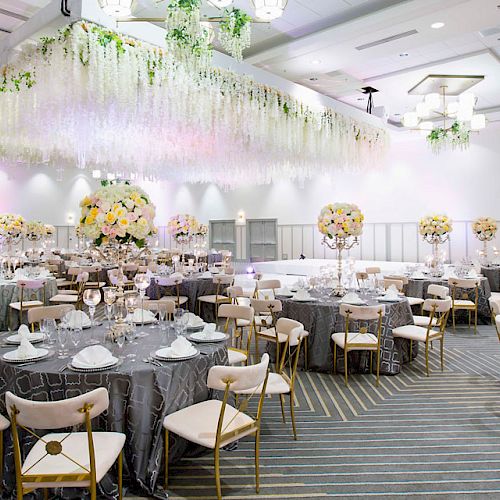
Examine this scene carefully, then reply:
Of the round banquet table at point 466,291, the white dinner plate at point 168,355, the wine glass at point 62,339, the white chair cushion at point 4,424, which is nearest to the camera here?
the white chair cushion at point 4,424

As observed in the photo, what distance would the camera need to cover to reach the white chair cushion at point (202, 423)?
2.45m

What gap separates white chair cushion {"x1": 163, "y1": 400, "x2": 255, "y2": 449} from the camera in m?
→ 2.45

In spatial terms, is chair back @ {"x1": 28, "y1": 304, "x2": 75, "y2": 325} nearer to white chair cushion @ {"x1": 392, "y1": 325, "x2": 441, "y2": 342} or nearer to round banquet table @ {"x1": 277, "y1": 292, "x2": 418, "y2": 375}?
round banquet table @ {"x1": 277, "y1": 292, "x2": 418, "y2": 375}

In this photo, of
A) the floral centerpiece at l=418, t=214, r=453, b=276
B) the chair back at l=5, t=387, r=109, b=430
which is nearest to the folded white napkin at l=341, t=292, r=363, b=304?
the chair back at l=5, t=387, r=109, b=430

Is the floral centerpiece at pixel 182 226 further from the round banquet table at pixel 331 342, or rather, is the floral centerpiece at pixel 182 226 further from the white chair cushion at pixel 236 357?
the white chair cushion at pixel 236 357

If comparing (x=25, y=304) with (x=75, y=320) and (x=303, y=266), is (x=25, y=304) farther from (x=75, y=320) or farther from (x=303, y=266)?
(x=303, y=266)

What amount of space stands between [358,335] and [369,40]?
4146 mm

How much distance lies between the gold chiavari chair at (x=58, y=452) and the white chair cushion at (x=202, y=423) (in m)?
0.40

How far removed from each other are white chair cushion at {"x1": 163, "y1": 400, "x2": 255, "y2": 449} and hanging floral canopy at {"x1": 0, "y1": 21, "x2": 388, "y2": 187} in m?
3.61

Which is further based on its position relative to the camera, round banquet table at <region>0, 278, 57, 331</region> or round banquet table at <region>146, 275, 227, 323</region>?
round banquet table at <region>146, 275, 227, 323</region>

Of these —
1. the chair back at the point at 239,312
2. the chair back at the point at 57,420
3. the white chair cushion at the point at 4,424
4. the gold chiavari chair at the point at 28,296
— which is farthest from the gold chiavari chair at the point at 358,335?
the gold chiavari chair at the point at 28,296

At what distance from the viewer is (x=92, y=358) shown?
2.60m

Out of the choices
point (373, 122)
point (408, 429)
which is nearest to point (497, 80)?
point (373, 122)

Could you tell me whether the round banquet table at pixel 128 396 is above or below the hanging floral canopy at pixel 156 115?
below
